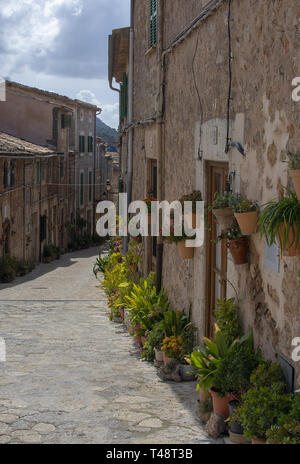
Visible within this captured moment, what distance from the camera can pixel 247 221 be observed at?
15.0 feet

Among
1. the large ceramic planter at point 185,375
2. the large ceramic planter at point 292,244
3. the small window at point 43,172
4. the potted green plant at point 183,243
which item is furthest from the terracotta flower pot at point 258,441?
the small window at point 43,172

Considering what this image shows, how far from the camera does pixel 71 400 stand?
5.60 metres

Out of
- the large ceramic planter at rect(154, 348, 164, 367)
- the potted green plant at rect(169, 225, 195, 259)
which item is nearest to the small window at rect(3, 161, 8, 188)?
the potted green plant at rect(169, 225, 195, 259)

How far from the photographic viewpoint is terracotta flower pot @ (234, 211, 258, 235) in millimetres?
4562

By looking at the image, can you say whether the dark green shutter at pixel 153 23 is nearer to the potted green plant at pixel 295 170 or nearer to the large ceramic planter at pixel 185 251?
the large ceramic planter at pixel 185 251

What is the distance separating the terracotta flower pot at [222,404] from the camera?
457cm

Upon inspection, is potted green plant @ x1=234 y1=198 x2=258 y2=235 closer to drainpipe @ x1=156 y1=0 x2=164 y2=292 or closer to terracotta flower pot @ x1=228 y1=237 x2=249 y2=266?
terracotta flower pot @ x1=228 y1=237 x2=249 y2=266

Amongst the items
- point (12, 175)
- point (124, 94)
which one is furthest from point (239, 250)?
point (12, 175)

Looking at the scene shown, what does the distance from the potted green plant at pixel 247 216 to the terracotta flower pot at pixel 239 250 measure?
19 centimetres

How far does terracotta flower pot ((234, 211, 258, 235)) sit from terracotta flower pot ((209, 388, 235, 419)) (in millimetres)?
1180

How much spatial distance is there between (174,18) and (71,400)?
17.1 ft

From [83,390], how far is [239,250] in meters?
2.19
